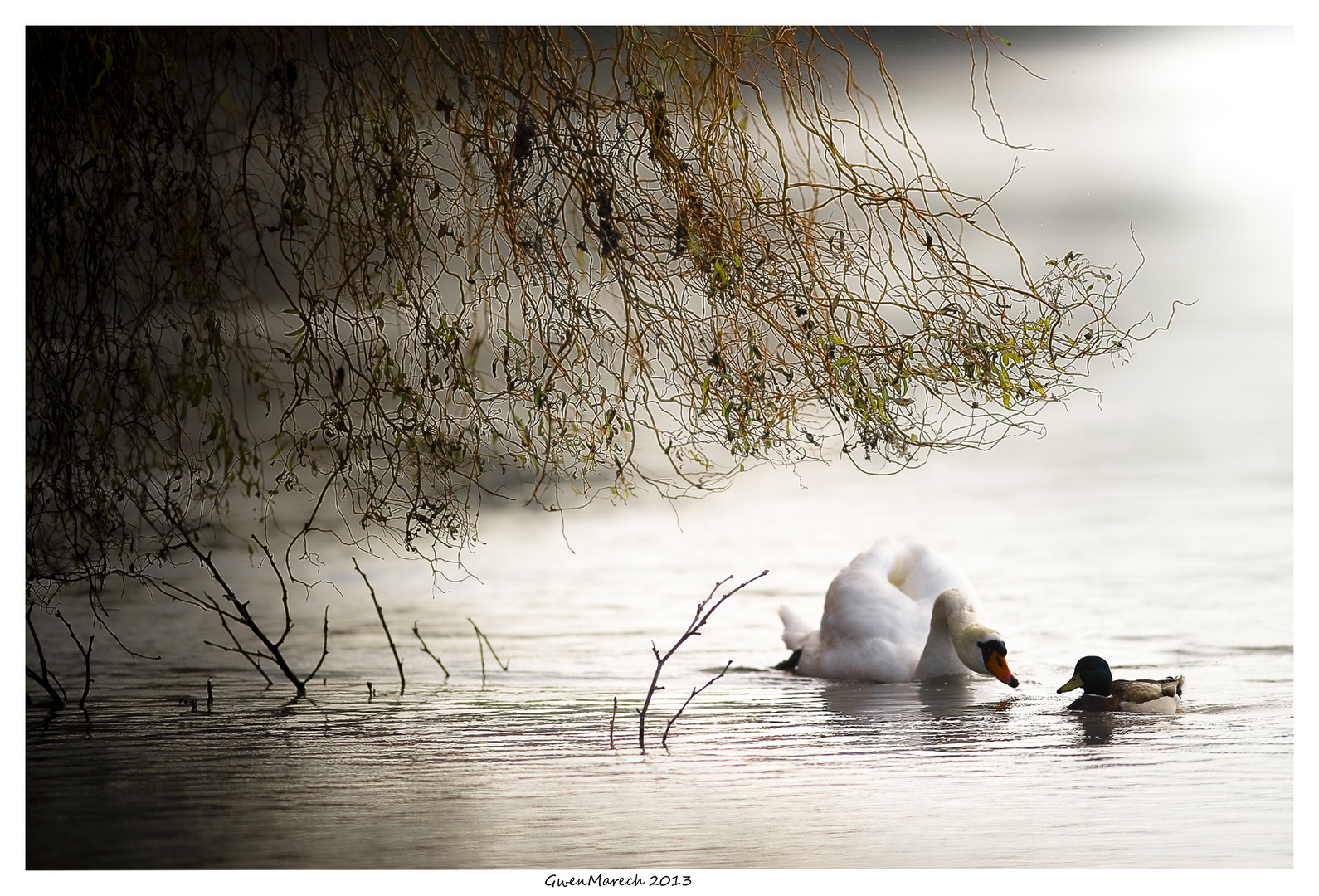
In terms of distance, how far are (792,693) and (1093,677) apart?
74 centimetres

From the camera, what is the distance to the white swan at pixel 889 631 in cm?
328

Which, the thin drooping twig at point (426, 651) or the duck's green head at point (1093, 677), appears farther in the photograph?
the thin drooping twig at point (426, 651)

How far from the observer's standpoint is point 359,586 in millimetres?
3875

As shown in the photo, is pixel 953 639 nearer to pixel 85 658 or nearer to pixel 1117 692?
pixel 1117 692

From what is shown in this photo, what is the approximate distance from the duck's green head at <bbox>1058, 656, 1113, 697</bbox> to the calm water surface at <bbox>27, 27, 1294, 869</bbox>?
0.09m

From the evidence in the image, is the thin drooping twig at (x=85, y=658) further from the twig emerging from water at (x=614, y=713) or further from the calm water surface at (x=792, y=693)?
the twig emerging from water at (x=614, y=713)

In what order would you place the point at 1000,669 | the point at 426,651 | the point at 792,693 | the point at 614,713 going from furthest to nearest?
1. the point at 426,651
2. the point at 792,693
3. the point at 1000,669
4. the point at 614,713

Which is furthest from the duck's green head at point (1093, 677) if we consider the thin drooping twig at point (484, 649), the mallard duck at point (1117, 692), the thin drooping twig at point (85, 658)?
the thin drooping twig at point (85, 658)

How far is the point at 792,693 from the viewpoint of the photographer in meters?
3.23

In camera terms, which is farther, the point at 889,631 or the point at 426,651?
the point at 426,651

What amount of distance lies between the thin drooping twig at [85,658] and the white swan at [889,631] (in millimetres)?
1819

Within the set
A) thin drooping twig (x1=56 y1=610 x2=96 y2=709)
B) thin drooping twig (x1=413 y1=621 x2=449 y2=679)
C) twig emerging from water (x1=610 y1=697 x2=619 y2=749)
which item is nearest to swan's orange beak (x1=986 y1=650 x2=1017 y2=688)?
twig emerging from water (x1=610 y1=697 x2=619 y2=749)

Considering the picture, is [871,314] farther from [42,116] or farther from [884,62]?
[42,116]

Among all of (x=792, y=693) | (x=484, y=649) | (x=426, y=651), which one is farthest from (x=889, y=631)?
(x=426, y=651)
